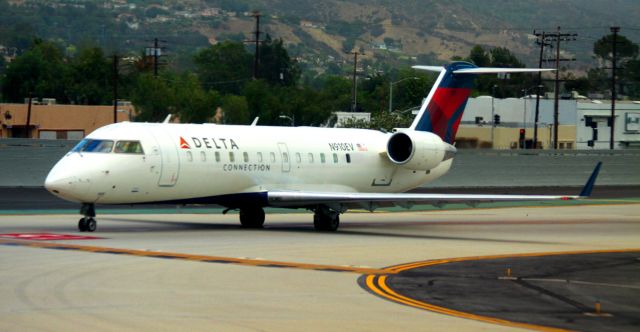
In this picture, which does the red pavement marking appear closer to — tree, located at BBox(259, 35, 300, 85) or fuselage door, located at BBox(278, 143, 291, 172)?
fuselage door, located at BBox(278, 143, 291, 172)

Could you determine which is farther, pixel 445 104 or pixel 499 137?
pixel 499 137

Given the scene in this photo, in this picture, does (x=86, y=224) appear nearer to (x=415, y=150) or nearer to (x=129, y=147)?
(x=129, y=147)

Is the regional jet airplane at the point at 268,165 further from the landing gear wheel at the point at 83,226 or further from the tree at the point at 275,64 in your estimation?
the tree at the point at 275,64

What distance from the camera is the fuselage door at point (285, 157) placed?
34.0 meters

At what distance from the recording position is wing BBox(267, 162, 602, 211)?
31.5 m

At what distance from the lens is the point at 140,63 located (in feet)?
423

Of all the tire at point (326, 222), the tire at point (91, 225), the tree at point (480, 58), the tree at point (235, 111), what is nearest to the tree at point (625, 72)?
the tree at point (480, 58)

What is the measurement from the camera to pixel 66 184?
28531mm

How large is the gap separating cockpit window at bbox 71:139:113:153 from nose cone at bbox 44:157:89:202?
101 centimetres

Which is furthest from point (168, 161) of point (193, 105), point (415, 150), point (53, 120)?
point (193, 105)

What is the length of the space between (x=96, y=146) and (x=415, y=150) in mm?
10736

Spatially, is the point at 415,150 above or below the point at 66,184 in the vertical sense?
above

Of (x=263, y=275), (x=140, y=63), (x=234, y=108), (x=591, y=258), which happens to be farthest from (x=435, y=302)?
(x=140, y=63)

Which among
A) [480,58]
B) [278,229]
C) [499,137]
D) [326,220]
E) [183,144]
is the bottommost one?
[278,229]
